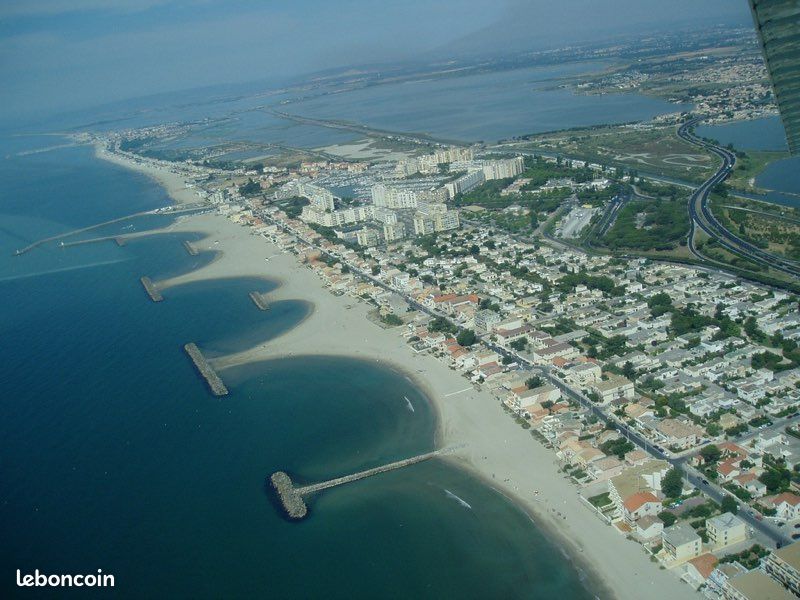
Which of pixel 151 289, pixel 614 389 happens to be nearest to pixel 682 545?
pixel 614 389

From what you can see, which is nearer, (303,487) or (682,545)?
(682,545)

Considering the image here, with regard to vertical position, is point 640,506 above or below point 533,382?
below

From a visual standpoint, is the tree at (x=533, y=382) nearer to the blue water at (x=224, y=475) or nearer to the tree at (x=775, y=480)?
the blue water at (x=224, y=475)

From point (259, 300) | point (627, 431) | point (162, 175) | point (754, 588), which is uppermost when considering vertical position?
point (162, 175)

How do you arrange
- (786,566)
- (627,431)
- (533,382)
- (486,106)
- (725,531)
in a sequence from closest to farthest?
(786,566) → (725,531) → (627,431) → (533,382) → (486,106)

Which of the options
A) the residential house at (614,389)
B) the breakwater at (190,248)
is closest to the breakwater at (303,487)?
the residential house at (614,389)

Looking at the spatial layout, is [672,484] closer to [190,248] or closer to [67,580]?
[67,580]

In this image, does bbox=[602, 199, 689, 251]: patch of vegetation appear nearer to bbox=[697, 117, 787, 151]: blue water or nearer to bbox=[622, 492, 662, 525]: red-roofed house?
bbox=[697, 117, 787, 151]: blue water
